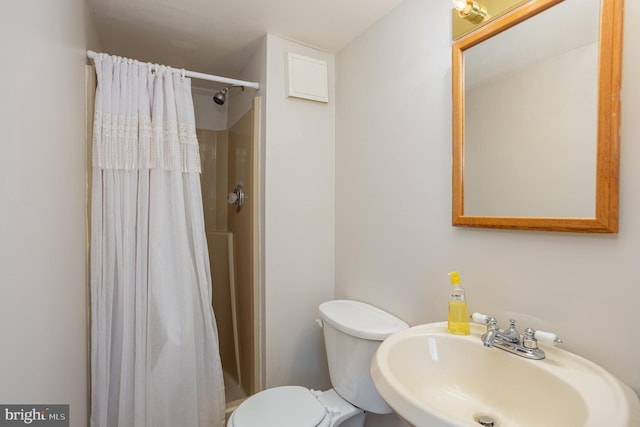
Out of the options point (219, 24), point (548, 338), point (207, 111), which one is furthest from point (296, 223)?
point (207, 111)

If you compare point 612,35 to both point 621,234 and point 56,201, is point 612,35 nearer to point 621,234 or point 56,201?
point 621,234

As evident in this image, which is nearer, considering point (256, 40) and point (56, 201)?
point (56, 201)

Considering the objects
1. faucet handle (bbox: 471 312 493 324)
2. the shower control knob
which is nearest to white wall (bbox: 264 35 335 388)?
the shower control knob

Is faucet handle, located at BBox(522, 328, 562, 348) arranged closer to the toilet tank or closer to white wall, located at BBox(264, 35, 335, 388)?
the toilet tank

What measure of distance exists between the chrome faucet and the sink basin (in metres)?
0.02

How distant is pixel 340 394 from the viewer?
1.35 metres

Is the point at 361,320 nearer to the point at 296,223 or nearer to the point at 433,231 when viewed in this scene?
the point at 433,231

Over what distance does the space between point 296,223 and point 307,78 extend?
799 millimetres

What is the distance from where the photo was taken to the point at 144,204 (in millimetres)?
1428

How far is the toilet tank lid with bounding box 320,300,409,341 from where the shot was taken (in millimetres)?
1227

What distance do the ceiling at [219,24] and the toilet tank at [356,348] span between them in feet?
4.58

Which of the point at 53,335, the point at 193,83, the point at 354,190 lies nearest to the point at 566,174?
the point at 354,190

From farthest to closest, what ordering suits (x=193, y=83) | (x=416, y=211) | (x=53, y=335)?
(x=193, y=83)
(x=416, y=211)
(x=53, y=335)

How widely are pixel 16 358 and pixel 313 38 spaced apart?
171cm
